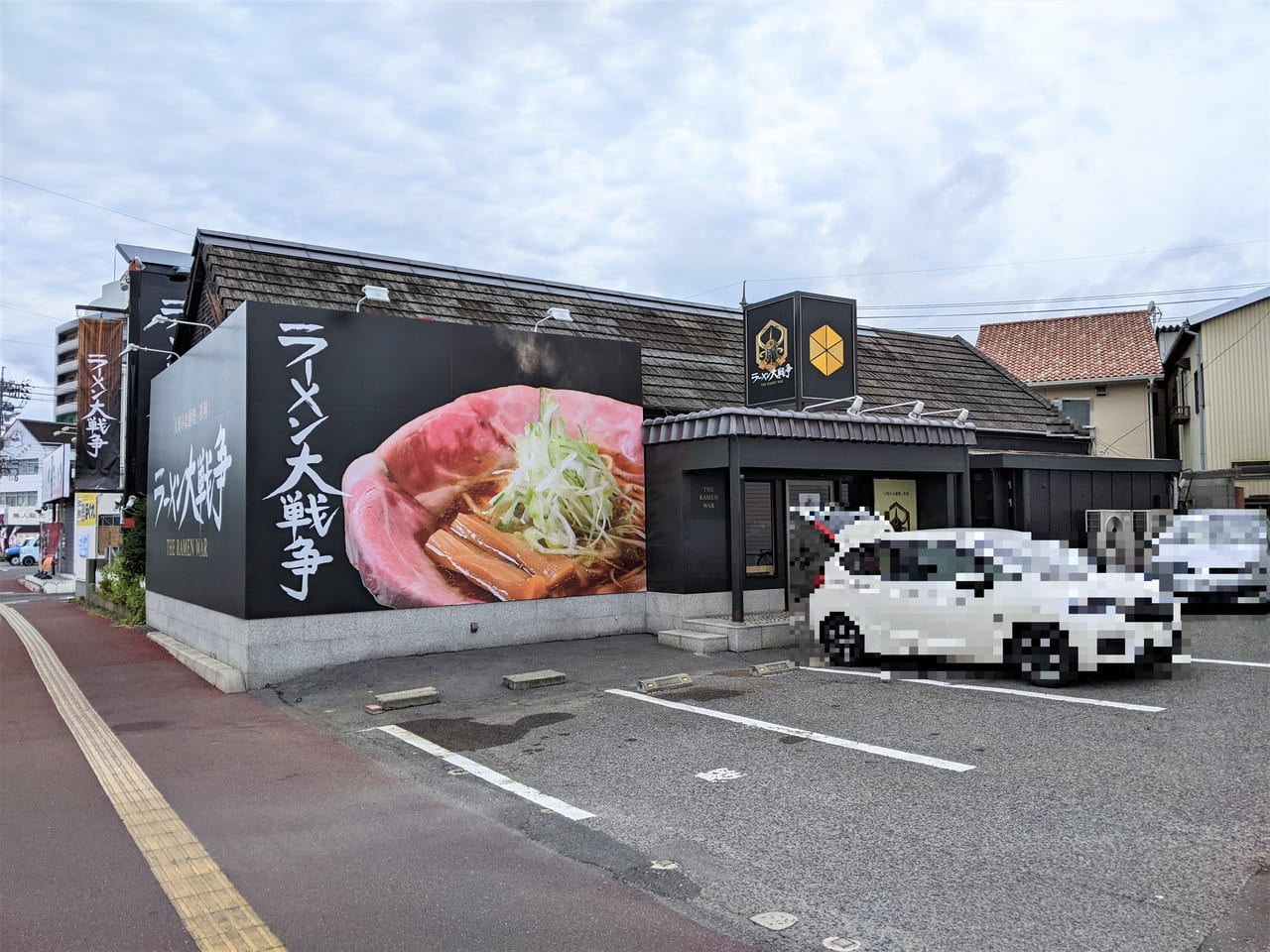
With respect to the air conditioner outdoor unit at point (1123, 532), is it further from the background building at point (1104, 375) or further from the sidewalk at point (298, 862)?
the background building at point (1104, 375)

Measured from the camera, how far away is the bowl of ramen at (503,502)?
11.5 metres

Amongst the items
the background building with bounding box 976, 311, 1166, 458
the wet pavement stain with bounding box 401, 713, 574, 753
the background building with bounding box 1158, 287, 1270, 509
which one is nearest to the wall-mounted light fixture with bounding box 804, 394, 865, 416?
the wet pavement stain with bounding box 401, 713, 574, 753

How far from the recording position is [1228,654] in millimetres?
10352

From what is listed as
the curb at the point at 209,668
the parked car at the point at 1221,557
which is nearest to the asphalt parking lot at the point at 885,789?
the curb at the point at 209,668

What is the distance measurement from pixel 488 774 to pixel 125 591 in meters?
17.5

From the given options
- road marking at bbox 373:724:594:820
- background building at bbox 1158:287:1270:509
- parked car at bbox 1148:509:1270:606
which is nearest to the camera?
road marking at bbox 373:724:594:820

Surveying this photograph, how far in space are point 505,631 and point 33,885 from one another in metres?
7.68

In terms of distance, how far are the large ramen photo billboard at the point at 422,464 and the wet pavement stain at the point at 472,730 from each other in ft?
10.5

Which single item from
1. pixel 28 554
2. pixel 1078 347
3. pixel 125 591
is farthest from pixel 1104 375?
pixel 28 554

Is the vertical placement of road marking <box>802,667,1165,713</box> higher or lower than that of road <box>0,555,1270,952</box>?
higher

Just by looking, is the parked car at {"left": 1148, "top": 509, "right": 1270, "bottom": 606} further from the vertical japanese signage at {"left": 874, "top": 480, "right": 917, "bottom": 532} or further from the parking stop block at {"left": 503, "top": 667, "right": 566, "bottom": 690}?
the parking stop block at {"left": 503, "top": 667, "right": 566, "bottom": 690}

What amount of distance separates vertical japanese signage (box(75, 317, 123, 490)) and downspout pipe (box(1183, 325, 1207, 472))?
29419 millimetres

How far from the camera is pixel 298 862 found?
5074 mm

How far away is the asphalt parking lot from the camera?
4.15 meters
